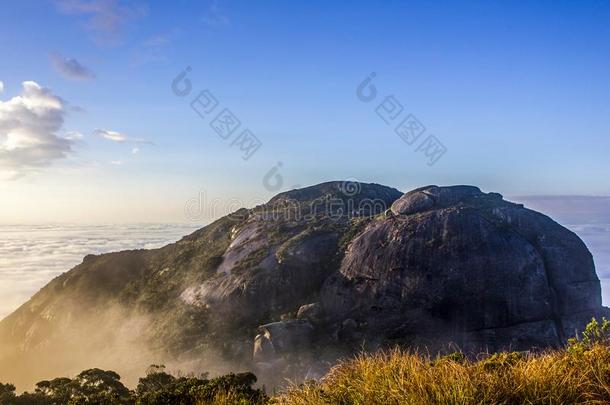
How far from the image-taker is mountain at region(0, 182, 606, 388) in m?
38.4

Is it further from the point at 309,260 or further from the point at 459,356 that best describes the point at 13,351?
the point at 459,356

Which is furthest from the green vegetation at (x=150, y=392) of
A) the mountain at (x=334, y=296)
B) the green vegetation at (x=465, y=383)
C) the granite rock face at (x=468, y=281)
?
the granite rock face at (x=468, y=281)

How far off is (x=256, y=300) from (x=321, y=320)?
699 centimetres

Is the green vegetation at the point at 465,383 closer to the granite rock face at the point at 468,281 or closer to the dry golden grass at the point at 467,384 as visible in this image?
the dry golden grass at the point at 467,384

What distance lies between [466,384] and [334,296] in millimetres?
34812

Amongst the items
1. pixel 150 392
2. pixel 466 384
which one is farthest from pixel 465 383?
pixel 150 392

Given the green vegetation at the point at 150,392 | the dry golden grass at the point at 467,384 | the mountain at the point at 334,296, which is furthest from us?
the mountain at the point at 334,296

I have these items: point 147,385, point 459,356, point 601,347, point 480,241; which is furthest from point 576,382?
point 480,241

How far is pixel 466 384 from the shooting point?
807 cm

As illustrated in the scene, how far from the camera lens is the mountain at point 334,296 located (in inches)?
1513

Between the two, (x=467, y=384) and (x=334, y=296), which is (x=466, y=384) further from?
(x=334, y=296)

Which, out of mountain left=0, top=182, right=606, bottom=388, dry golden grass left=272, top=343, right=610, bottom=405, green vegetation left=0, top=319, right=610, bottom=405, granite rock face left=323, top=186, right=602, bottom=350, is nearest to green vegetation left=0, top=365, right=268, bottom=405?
green vegetation left=0, top=319, right=610, bottom=405

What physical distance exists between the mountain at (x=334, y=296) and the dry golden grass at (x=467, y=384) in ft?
89.1

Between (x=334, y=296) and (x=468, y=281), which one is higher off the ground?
(x=468, y=281)
